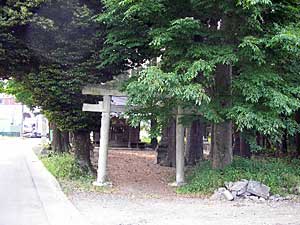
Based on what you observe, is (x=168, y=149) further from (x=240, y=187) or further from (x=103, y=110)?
(x=240, y=187)

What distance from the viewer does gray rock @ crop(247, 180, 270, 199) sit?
12450 mm

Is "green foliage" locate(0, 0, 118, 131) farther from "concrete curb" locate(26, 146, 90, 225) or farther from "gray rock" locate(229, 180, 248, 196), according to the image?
"gray rock" locate(229, 180, 248, 196)

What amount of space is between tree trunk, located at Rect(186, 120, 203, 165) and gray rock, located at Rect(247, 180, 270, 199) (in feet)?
27.1

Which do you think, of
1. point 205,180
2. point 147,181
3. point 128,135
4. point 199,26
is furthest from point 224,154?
point 128,135

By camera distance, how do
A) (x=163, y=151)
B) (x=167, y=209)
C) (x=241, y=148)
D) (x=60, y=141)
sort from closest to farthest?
1. (x=167, y=209)
2. (x=241, y=148)
3. (x=163, y=151)
4. (x=60, y=141)

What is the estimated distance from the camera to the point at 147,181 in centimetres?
1648

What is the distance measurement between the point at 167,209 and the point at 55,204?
2.44 metres

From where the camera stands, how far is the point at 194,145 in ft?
70.5

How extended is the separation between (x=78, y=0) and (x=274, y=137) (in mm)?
6958

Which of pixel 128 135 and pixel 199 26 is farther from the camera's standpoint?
pixel 128 135

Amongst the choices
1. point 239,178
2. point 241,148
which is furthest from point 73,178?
point 241,148

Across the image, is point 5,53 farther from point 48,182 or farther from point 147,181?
point 147,181

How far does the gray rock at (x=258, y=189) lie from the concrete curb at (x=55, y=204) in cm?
458

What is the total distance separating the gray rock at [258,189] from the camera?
1245 centimetres
